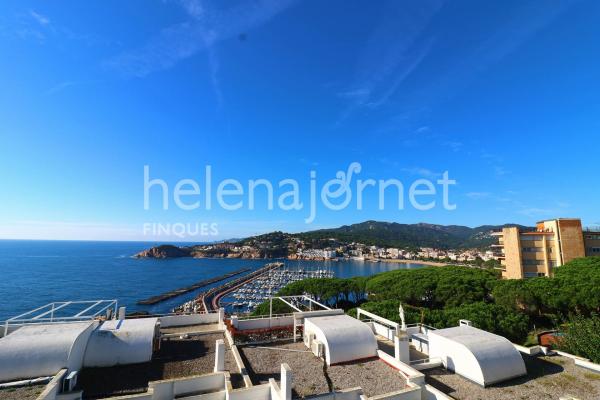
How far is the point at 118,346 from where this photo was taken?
10.3 meters

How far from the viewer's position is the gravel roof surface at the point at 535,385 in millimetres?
8852

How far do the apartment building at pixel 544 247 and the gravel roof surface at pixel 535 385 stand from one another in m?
40.6

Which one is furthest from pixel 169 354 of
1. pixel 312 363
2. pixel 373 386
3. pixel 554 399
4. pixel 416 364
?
pixel 554 399

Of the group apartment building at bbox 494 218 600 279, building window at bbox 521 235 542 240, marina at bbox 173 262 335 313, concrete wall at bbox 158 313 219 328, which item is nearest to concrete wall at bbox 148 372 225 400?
concrete wall at bbox 158 313 219 328

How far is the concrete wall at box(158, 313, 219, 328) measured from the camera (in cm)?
1477

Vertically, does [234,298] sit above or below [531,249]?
below

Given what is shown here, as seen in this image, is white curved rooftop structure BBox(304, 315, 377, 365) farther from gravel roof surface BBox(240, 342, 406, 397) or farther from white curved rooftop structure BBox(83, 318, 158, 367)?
white curved rooftop structure BBox(83, 318, 158, 367)

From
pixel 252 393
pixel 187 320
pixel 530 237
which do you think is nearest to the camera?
pixel 252 393

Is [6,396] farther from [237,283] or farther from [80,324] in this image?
[237,283]

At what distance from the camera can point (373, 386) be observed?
9250mm

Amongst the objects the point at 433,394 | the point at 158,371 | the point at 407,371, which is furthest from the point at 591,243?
the point at 158,371

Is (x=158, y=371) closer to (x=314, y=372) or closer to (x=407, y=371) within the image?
(x=314, y=372)

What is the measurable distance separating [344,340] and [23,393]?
946 centimetres

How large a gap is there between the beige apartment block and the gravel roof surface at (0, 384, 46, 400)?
53.3 m
